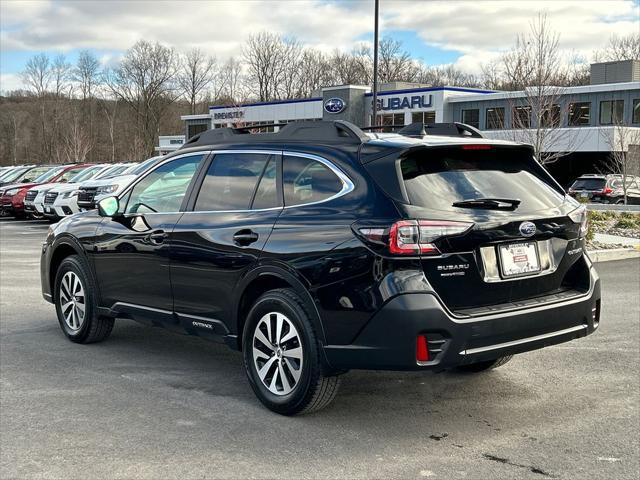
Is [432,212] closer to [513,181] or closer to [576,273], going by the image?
[513,181]

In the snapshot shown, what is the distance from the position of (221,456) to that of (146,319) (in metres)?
2.04

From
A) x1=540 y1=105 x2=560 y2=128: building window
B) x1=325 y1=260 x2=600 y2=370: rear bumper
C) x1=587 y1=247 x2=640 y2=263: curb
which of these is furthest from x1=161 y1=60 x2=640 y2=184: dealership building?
x1=325 y1=260 x2=600 y2=370: rear bumper

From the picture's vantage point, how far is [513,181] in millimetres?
4844

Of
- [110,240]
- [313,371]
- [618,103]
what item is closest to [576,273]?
[313,371]

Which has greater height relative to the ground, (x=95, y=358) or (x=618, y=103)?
(x=618, y=103)

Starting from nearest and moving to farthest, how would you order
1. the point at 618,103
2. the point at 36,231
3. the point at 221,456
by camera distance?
1. the point at 221,456
2. the point at 36,231
3. the point at 618,103

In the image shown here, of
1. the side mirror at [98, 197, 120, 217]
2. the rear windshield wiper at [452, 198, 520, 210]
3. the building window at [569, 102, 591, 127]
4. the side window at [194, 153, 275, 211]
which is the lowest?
the side mirror at [98, 197, 120, 217]

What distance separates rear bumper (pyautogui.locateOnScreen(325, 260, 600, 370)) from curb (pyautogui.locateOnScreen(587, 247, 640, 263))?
10004 millimetres

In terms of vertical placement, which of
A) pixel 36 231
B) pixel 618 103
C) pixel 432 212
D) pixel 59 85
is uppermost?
pixel 59 85

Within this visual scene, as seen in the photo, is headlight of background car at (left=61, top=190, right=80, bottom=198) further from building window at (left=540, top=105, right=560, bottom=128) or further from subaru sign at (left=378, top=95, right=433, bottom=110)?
subaru sign at (left=378, top=95, right=433, bottom=110)

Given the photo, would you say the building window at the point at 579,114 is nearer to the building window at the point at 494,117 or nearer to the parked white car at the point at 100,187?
the building window at the point at 494,117

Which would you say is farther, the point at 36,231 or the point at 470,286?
the point at 36,231

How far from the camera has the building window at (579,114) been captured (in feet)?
153

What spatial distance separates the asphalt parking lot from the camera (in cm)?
398
